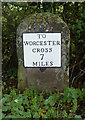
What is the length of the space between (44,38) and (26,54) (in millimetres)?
405

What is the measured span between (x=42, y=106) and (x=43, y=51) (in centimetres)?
89

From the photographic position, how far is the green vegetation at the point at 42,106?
2.46m

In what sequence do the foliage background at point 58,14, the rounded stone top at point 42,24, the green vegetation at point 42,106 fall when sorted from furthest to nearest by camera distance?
the foliage background at point 58,14 → the rounded stone top at point 42,24 → the green vegetation at point 42,106

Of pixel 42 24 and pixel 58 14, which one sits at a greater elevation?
pixel 58 14

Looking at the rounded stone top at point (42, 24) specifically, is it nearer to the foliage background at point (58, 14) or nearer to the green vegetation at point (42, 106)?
the foliage background at point (58, 14)

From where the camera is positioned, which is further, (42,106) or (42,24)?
(42,24)

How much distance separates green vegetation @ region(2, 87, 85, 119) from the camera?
8.08ft

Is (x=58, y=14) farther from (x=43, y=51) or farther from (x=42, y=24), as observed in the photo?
(x=43, y=51)

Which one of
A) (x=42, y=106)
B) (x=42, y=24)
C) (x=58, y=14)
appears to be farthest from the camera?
(x=58, y=14)

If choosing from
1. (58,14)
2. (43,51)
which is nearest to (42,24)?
(43,51)

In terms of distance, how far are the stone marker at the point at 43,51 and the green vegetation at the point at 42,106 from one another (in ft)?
0.74

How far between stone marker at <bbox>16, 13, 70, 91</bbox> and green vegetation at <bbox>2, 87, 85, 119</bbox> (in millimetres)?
226

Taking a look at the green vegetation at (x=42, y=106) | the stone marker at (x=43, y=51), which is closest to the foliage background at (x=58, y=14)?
the stone marker at (x=43, y=51)

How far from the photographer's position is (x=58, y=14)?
12.6 feet
